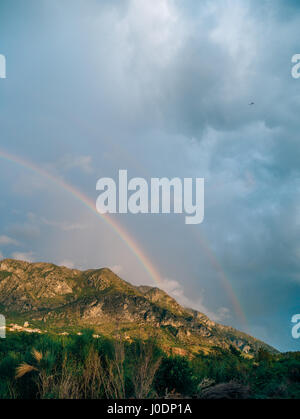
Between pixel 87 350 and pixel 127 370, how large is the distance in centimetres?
229

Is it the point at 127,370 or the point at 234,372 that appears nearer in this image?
the point at 127,370

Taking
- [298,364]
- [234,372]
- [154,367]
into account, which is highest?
[154,367]

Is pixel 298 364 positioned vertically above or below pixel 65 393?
below

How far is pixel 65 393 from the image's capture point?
9.77 meters
